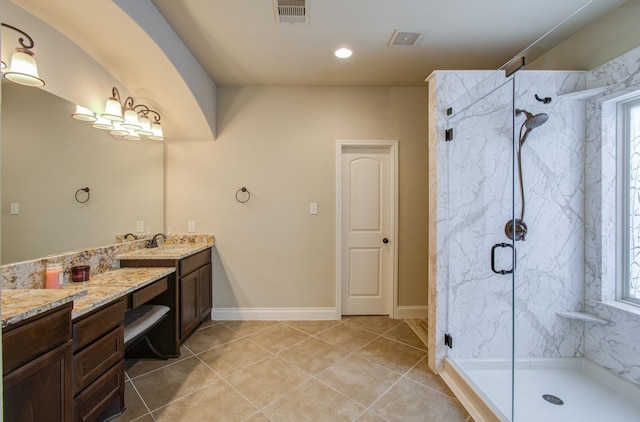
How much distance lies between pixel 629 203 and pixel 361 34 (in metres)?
2.33

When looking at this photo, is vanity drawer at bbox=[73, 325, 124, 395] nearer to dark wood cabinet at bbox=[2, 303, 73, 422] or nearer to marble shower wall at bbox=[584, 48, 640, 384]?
dark wood cabinet at bbox=[2, 303, 73, 422]

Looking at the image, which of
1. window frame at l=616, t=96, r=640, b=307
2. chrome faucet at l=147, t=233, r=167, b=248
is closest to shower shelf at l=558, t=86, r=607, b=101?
window frame at l=616, t=96, r=640, b=307

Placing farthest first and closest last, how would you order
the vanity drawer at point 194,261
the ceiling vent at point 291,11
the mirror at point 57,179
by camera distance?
the vanity drawer at point 194,261
the ceiling vent at point 291,11
the mirror at point 57,179

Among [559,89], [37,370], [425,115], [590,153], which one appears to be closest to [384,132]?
[425,115]

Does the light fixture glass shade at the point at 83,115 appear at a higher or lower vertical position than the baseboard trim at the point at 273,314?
higher

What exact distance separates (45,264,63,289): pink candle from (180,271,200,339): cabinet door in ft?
2.89

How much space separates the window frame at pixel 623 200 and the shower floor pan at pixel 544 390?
62 cm

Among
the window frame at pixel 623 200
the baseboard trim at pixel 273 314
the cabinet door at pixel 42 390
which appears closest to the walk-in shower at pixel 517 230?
the window frame at pixel 623 200

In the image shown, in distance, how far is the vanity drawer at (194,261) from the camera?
2.77 metres

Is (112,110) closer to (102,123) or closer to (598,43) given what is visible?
(102,123)

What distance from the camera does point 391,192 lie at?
3553mm

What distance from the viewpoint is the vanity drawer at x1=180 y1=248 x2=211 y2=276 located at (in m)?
2.77

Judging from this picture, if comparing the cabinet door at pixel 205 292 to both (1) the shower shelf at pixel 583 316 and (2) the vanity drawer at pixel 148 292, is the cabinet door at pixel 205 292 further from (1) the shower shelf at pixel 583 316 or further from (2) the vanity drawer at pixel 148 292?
(1) the shower shelf at pixel 583 316

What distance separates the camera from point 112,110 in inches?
96.7
